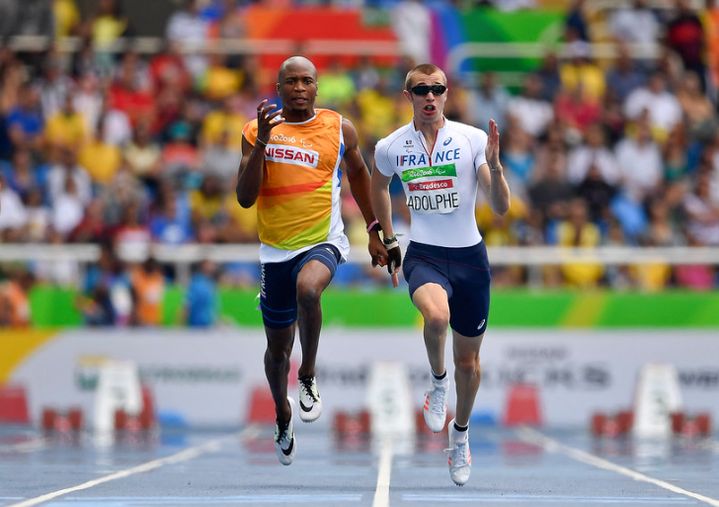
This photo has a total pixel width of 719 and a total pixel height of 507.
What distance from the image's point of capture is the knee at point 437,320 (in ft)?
33.4

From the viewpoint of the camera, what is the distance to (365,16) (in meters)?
26.1

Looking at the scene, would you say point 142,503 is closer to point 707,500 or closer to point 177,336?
point 707,500

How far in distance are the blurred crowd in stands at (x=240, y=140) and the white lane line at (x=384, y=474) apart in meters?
4.91

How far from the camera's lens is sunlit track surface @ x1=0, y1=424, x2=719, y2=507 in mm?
9406

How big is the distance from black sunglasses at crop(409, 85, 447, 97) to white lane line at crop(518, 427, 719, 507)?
3627 millimetres

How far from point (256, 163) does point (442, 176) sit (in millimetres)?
1502

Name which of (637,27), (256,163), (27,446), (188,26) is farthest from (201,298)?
(637,27)

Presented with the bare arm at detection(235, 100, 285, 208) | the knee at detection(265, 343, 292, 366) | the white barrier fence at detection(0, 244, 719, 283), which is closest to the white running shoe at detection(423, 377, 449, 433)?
the knee at detection(265, 343, 292, 366)

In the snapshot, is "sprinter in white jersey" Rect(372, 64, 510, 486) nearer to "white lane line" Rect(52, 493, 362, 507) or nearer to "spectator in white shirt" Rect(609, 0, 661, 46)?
"white lane line" Rect(52, 493, 362, 507)

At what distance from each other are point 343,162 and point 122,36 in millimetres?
14645

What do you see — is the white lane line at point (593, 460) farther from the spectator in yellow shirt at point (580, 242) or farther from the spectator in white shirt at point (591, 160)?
the spectator in white shirt at point (591, 160)

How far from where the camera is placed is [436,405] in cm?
1062

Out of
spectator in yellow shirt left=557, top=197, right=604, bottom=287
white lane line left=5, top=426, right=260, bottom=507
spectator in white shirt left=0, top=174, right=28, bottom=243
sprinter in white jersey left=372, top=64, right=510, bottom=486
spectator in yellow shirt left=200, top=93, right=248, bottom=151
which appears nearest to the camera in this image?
white lane line left=5, top=426, right=260, bottom=507

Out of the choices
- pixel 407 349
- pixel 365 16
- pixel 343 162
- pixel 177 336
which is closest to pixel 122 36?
pixel 365 16
